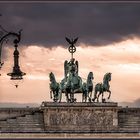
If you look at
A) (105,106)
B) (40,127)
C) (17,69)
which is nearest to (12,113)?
(40,127)

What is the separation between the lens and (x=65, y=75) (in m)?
55.0

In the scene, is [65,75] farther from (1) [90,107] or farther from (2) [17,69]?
(2) [17,69]

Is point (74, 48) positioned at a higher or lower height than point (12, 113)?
higher

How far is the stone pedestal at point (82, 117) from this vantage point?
55.9 m

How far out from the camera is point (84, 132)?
53250 mm

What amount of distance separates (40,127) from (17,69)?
117 ft

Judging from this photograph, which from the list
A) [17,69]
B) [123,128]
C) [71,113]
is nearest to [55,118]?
[71,113]

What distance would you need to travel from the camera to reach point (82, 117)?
56375mm

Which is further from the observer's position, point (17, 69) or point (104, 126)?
point (104, 126)

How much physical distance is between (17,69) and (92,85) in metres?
34.3

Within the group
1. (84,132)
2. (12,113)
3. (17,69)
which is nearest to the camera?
(17,69)

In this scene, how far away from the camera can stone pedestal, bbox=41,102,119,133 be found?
5591 cm

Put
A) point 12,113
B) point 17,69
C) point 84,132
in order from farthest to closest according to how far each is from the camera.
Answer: point 12,113 → point 84,132 → point 17,69

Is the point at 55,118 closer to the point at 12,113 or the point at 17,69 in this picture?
the point at 12,113
